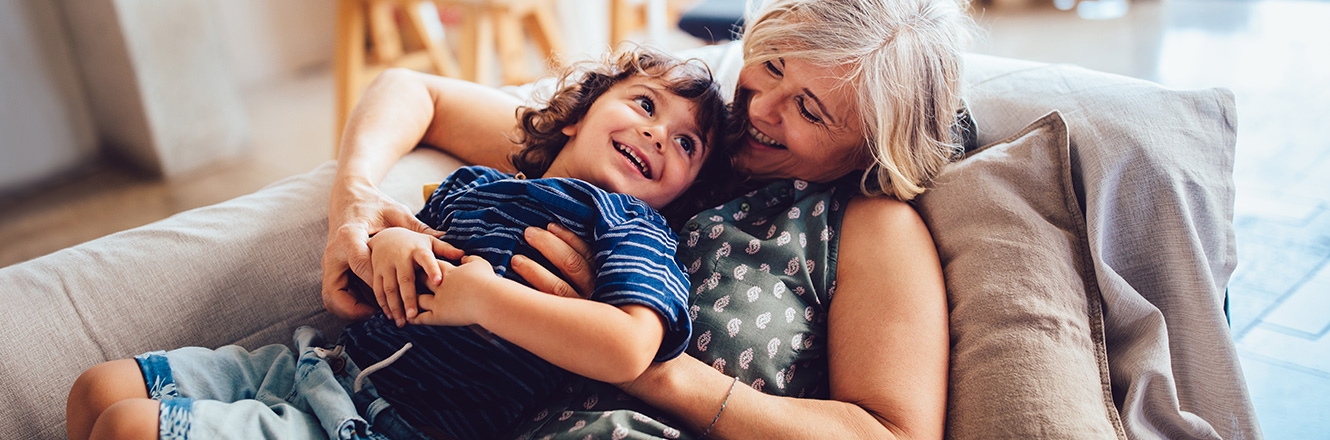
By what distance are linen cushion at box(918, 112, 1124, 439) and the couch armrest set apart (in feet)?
3.17

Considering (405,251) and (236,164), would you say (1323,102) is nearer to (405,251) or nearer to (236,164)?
(405,251)

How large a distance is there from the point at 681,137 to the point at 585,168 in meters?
0.17

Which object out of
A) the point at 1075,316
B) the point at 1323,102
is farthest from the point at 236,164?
the point at 1323,102

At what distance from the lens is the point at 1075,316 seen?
116 cm

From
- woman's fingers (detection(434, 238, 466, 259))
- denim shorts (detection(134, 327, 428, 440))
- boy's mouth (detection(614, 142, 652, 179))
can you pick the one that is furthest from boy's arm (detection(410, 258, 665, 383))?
boy's mouth (detection(614, 142, 652, 179))

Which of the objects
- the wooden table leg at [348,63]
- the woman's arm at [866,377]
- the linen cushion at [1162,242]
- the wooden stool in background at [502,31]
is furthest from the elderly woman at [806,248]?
the wooden table leg at [348,63]

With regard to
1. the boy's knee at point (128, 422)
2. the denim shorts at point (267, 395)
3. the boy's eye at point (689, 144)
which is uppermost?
the boy's eye at point (689, 144)

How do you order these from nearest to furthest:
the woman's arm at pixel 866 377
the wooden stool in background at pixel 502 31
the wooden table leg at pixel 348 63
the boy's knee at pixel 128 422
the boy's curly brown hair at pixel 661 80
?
the boy's knee at pixel 128 422 → the woman's arm at pixel 866 377 → the boy's curly brown hair at pixel 661 80 → the wooden stool in background at pixel 502 31 → the wooden table leg at pixel 348 63

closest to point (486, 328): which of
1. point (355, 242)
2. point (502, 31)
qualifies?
point (355, 242)

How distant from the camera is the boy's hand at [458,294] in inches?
39.8

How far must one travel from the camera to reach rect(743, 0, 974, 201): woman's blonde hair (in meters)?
1.24

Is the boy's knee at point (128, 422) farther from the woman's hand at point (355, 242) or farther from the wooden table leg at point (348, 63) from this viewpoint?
the wooden table leg at point (348, 63)

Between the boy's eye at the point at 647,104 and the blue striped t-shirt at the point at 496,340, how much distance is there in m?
0.20

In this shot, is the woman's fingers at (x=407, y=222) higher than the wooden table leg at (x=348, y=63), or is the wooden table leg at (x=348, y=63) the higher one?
the woman's fingers at (x=407, y=222)
